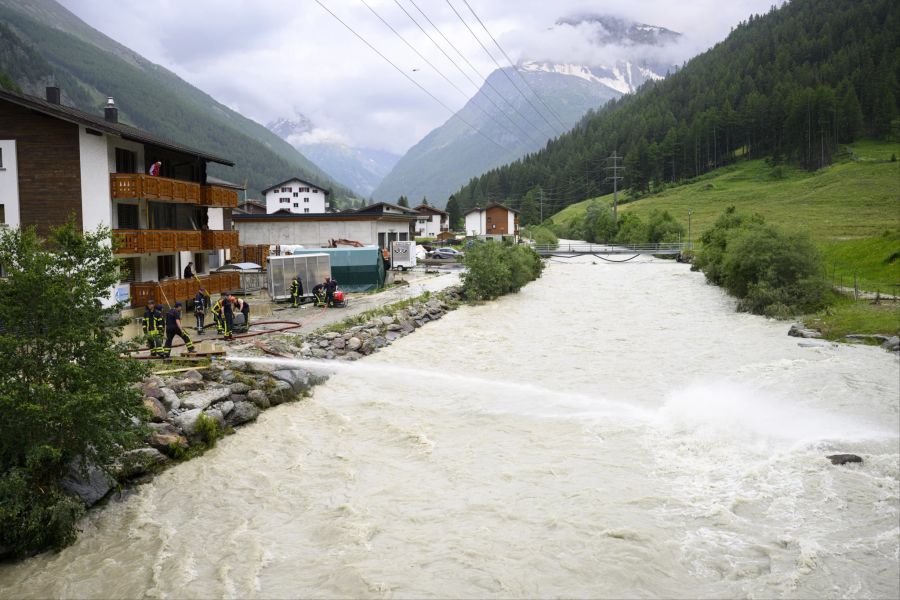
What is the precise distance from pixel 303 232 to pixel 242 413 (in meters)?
45.4

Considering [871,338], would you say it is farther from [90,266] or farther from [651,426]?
[90,266]

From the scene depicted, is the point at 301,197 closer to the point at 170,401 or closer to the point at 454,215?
the point at 454,215

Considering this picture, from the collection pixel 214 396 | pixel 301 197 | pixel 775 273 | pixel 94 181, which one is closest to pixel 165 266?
pixel 94 181

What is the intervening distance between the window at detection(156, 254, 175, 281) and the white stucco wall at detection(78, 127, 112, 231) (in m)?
5.11

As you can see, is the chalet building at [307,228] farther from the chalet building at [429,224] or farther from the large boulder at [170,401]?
the chalet building at [429,224]

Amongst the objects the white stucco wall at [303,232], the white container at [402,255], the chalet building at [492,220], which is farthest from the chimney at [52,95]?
the chalet building at [492,220]

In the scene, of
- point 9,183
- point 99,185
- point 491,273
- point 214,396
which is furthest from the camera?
point 491,273

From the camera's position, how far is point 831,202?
91562 mm

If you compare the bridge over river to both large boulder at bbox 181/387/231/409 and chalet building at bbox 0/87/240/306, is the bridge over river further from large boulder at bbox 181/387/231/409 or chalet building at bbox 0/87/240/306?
large boulder at bbox 181/387/231/409

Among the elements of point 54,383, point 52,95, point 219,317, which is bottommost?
point 54,383

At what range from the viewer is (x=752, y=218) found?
57.7m

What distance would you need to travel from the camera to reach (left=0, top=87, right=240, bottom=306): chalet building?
85.3 ft

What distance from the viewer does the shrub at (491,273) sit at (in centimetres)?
4838

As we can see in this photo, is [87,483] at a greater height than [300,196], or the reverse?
[300,196]
